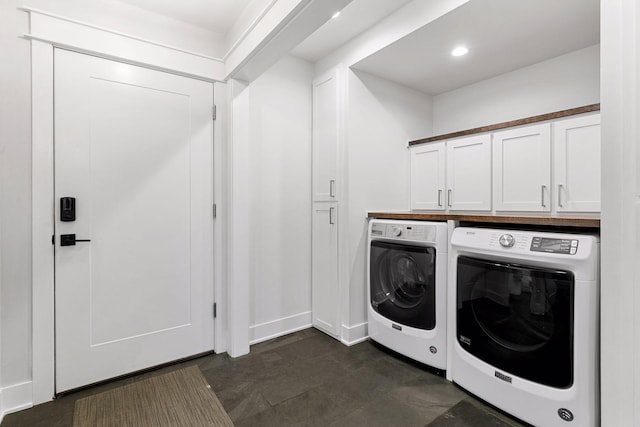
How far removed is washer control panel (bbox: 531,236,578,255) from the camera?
4.65 ft

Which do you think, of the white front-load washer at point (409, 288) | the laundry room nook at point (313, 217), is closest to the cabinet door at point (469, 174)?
the laundry room nook at point (313, 217)

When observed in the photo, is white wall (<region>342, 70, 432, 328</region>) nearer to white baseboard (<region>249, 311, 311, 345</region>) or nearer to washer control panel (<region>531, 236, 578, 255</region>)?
white baseboard (<region>249, 311, 311, 345</region>)

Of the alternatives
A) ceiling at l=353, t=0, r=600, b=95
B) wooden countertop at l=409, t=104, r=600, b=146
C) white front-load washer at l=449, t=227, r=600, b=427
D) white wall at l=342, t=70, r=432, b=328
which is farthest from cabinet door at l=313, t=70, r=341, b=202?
white front-load washer at l=449, t=227, r=600, b=427

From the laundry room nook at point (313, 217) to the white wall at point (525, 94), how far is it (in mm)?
19

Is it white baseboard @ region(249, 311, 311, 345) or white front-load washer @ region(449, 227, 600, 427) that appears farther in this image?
white baseboard @ region(249, 311, 311, 345)

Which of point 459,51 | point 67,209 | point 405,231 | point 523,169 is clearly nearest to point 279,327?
point 405,231

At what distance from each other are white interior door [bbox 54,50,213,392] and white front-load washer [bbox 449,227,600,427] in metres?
1.81

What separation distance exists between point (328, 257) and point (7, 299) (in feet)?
6.82

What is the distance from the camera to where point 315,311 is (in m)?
2.87

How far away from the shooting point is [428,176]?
2877mm

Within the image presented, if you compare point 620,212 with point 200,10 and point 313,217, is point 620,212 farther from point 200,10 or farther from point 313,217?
point 200,10

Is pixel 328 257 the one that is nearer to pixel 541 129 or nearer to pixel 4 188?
pixel 541 129

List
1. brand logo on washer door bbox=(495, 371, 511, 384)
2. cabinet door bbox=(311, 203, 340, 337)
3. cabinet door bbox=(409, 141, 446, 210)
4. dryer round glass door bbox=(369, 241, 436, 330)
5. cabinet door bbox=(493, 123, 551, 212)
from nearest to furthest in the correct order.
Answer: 1. brand logo on washer door bbox=(495, 371, 511, 384)
2. dryer round glass door bbox=(369, 241, 436, 330)
3. cabinet door bbox=(493, 123, 551, 212)
4. cabinet door bbox=(311, 203, 340, 337)
5. cabinet door bbox=(409, 141, 446, 210)

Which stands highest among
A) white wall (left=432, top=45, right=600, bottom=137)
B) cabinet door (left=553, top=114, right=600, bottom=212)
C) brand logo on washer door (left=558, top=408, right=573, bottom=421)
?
white wall (left=432, top=45, right=600, bottom=137)
